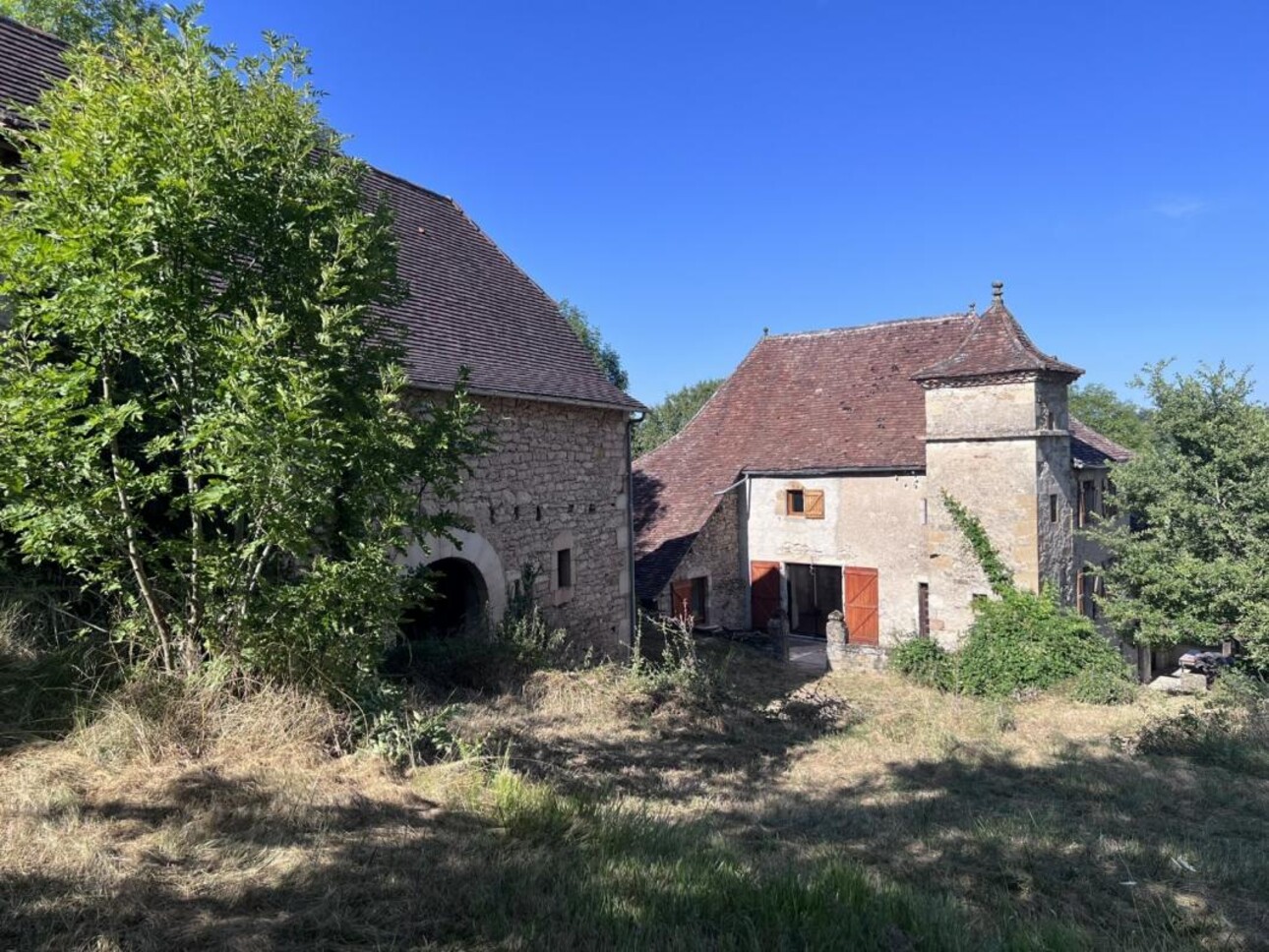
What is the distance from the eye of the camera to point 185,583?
534 cm

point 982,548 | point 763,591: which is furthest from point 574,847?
point 763,591

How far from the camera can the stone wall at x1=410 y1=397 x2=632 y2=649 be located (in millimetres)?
10094

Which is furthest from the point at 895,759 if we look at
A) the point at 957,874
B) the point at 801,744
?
the point at 957,874

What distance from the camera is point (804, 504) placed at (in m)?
18.4

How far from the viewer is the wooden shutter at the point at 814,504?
1809 centimetres

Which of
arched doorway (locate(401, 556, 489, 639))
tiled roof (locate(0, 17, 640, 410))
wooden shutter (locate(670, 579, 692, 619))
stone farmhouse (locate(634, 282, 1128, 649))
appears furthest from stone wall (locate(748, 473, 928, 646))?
arched doorway (locate(401, 556, 489, 639))

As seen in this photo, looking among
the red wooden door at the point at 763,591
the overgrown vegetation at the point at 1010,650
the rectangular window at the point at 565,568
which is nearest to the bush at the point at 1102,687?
the overgrown vegetation at the point at 1010,650

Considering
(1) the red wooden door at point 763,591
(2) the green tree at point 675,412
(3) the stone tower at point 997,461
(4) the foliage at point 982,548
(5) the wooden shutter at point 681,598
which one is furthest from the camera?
(2) the green tree at point 675,412

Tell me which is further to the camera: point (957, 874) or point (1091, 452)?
point (1091, 452)

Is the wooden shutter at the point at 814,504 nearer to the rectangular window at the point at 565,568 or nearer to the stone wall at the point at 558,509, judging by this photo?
the stone wall at the point at 558,509

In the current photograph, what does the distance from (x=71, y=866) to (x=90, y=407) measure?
2575 millimetres

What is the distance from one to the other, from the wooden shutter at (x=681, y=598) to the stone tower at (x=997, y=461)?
497 centimetres

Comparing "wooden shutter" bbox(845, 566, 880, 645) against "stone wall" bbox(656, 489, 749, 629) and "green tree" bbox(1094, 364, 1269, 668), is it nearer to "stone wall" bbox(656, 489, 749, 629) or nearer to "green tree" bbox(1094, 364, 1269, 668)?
"stone wall" bbox(656, 489, 749, 629)

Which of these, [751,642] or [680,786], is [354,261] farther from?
[751,642]
